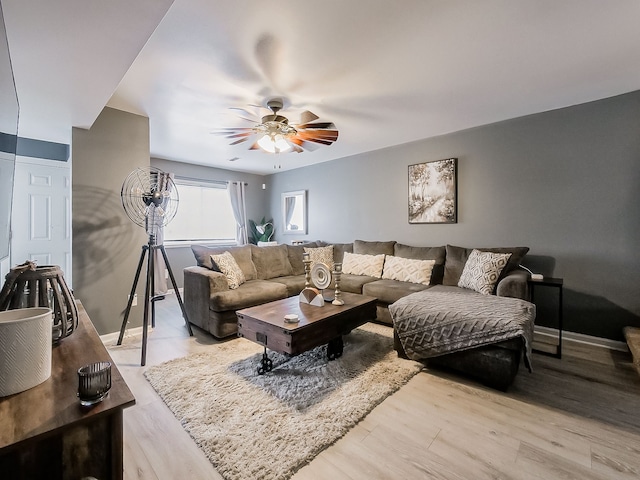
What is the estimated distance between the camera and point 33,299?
41.4 inches

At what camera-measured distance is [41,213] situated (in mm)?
3488

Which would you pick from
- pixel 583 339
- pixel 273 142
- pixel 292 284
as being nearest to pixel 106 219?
pixel 273 142

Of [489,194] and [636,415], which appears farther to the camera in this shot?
[489,194]

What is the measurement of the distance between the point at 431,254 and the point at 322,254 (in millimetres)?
1636

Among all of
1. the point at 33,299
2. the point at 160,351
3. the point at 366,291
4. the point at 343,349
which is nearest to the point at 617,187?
the point at 366,291

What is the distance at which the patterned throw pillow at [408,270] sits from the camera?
3.62 m

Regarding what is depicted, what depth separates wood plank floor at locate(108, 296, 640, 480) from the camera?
55.7 inches

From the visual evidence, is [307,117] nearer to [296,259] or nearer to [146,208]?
[146,208]

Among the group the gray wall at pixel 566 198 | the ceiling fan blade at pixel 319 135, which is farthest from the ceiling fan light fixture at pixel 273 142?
the gray wall at pixel 566 198

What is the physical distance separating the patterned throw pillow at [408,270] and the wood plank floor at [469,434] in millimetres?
1460

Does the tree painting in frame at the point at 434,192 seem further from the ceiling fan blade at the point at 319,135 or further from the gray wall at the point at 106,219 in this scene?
the gray wall at the point at 106,219

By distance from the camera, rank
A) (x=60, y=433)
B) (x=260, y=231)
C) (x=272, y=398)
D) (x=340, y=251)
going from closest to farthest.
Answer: (x=60, y=433) < (x=272, y=398) < (x=340, y=251) < (x=260, y=231)

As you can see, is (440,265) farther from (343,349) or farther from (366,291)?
(343,349)

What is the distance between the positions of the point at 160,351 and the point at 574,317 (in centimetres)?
416
